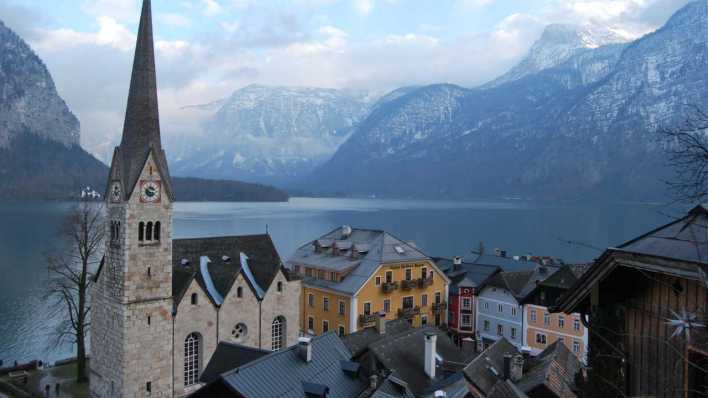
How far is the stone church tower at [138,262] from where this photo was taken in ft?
122

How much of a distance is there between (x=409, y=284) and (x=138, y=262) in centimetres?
2734

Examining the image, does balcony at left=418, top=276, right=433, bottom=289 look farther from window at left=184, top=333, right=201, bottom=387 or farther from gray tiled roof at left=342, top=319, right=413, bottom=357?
window at left=184, top=333, right=201, bottom=387

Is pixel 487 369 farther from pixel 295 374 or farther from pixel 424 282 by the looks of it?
pixel 424 282

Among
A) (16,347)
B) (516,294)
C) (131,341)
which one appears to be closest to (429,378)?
(131,341)

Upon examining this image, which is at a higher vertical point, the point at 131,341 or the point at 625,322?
the point at 625,322

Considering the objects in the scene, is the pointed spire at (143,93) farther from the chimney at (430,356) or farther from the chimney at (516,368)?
the chimney at (516,368)

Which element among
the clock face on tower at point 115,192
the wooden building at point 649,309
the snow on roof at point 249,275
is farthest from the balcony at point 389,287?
the wooden building at point 649,309

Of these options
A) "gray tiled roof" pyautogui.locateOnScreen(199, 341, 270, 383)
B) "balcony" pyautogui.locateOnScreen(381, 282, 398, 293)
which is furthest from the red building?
"gray tiled roof" pyautogui.locateOnScreen(199, 341, 270, 383)

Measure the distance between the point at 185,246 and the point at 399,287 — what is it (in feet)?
70.4

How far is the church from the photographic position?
37219mm

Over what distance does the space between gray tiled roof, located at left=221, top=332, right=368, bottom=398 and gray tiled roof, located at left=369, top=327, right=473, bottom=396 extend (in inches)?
122

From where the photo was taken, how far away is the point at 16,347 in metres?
57.7

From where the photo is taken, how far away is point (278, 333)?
151 ft

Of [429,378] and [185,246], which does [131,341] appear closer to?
[185,246]
